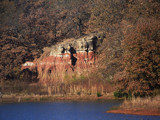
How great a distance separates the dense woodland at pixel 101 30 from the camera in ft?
95.2

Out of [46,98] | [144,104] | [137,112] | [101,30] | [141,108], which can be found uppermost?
[101,30]

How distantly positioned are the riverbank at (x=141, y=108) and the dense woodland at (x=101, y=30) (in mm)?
2978

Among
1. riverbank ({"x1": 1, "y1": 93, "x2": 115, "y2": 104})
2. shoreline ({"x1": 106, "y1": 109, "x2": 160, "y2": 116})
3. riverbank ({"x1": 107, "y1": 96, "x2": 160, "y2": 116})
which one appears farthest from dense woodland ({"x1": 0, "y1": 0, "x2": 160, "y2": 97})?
shoreline ({"x1": 106, "y1": 109, "x2": 160, "y2": 116})

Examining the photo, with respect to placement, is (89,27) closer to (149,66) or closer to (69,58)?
(69,58)

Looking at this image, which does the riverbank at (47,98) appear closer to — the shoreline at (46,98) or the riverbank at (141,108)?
the shoreline at (46,98)

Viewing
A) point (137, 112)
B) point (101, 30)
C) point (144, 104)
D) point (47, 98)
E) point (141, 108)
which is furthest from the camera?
point (101, 30)

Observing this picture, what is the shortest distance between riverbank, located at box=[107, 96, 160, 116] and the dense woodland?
9.77ft

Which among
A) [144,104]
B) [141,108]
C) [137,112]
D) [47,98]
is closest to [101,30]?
[47,98]

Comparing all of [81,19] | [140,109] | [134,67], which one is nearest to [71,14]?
[81,19]

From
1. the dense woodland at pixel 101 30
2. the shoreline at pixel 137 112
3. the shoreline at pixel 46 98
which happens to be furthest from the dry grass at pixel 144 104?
the shoreline at pixel 46 98

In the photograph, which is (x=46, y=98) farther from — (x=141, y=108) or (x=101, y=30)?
(x=141, y=108)

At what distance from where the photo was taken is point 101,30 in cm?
4922

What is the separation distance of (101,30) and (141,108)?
26.0 meters

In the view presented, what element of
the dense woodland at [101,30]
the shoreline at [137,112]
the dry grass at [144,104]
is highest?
the dense woodland at [101,30]
